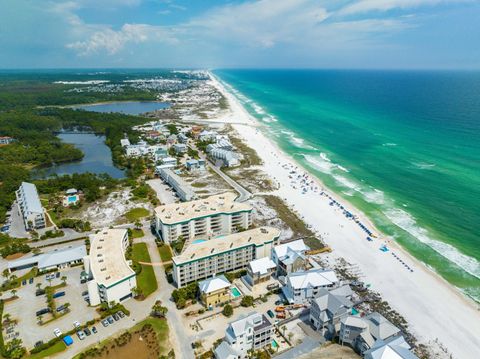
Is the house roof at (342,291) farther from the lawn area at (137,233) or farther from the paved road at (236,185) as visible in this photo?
the paved road at (236,185)

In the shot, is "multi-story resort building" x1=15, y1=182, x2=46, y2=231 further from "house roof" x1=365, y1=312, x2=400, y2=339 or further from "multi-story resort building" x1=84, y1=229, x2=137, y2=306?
"house roof" x1=365, y1=312, x2=400, y2=339

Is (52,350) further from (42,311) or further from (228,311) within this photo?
(228,311)

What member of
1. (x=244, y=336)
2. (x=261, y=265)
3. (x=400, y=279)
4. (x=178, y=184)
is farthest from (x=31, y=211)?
(x=400, y=279)

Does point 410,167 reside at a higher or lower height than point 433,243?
higher

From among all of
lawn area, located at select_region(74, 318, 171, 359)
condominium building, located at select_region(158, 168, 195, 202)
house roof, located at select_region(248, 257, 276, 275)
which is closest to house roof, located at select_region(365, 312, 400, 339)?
house roof, located at select_region(248, 257, 276, 275)

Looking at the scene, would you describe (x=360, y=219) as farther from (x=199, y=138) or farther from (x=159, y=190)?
(x=199, y=138)

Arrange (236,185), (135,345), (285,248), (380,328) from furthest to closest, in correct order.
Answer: (236,185) → (285,248) → (135,345) → (380,328)
